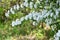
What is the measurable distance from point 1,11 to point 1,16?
114mm

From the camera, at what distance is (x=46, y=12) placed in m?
1.58

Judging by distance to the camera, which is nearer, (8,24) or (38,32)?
(38,32)

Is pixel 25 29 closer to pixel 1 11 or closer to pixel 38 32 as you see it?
pixel 38 32

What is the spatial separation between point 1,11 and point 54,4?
8.03ft

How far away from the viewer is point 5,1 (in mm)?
4238

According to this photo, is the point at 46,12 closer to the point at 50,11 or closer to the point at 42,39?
the point at 50,11

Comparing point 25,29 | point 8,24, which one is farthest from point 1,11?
point 25,29

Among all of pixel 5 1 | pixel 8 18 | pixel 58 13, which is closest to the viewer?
pixel 58 13

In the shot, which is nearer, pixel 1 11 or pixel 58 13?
pixel 58 13

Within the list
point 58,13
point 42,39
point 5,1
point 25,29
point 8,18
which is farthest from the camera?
point 5,1

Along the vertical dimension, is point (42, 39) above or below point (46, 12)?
below

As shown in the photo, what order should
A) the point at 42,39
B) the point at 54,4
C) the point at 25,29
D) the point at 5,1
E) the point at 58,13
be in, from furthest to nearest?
1. the point at 5,1
2. the point at 25,29
3. the point at 42,39
4. the point at 54,4
5. the point at 58,13

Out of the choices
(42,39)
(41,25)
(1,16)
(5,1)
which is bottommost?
(42,39)

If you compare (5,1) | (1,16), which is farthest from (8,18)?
(5,1)
